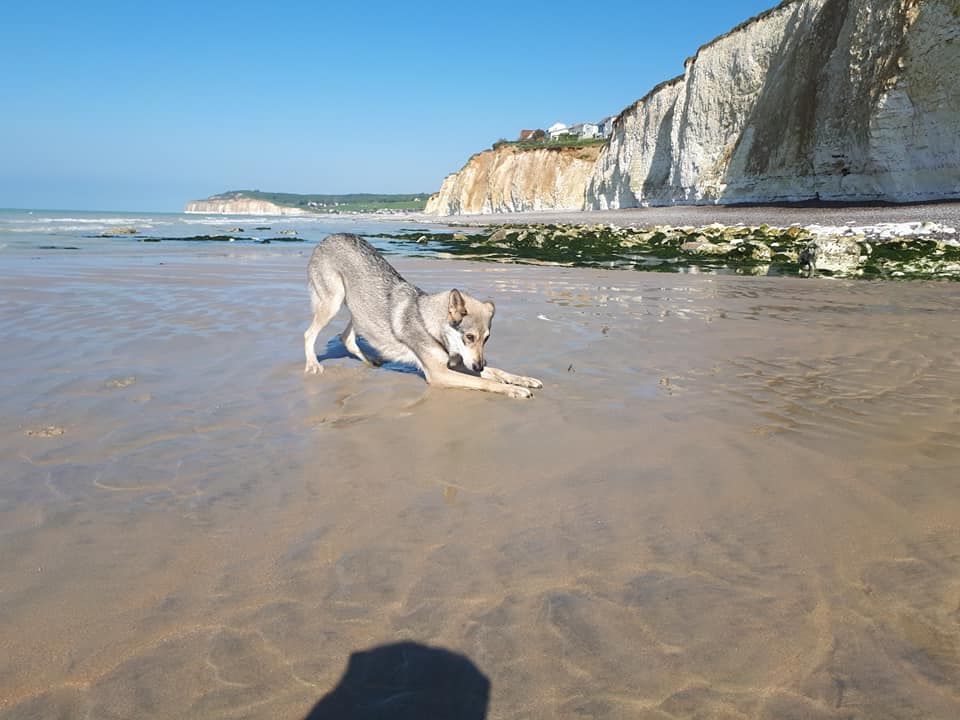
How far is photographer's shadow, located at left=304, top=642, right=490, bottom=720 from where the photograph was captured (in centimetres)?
219

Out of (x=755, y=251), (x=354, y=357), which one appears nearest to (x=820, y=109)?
(x=755, y=251)

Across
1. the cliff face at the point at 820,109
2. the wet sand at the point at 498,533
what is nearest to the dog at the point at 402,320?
the wet sand at the point at 498,533

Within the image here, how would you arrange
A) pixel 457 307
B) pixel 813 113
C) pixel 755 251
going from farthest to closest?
pixel 813 113, pixel 755 251, pixel 457 307

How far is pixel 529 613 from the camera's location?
2.71m

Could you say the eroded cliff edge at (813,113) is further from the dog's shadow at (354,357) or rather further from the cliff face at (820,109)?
the dog's shadow at (354,357)

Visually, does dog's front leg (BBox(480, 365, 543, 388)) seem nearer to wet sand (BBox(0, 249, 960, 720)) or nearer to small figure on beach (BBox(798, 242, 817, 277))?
wet sand (BBox(0, 249, 960, 720))

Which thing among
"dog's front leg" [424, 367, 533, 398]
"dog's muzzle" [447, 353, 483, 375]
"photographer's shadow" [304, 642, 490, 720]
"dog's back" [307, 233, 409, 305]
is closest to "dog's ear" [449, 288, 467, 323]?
"dog's muzzle" [447, 353, 483, 375]

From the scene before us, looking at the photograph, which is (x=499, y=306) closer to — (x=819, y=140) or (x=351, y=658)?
(x=351, y=658)

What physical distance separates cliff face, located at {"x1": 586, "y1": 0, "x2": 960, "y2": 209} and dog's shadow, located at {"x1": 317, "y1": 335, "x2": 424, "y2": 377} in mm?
28870

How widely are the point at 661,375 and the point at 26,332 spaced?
7806 mm

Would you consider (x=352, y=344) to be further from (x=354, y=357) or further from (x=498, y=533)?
(x=498, y=533)

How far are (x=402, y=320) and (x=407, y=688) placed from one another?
5.38 metres

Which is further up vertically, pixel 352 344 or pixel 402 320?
pixel 402 320

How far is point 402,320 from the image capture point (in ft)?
24.2
